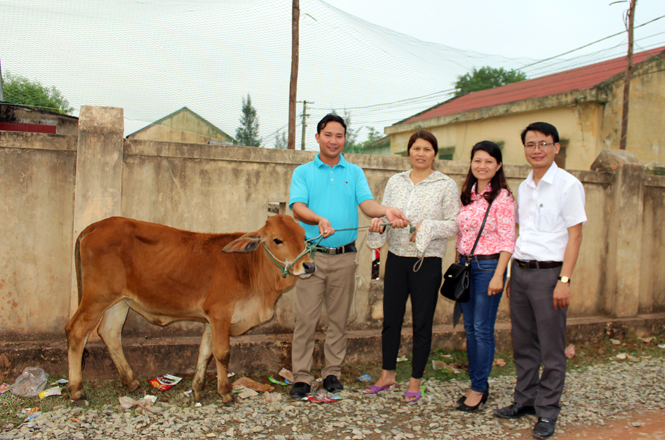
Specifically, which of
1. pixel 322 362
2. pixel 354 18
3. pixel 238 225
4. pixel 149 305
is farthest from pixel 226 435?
pixel 354 18

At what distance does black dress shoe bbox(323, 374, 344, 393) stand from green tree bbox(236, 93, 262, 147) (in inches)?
248

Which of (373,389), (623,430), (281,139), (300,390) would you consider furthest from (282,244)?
(281,139)

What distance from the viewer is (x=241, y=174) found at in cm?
453

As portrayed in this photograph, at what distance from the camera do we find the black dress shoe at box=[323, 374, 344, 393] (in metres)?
3.88

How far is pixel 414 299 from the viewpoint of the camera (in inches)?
144

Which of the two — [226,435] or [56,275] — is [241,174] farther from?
[226,435]

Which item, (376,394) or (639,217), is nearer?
(376,394)

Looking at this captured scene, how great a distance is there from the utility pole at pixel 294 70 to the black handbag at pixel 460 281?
4.52 metres

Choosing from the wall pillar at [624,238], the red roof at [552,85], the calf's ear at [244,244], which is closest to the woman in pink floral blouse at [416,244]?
the calf's ear at [244,244]

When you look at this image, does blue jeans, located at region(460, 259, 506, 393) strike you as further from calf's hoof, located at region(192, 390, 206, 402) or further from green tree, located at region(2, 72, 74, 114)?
green tree, located at region(2, 72, 74, 114)

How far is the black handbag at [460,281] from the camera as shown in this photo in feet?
11.4

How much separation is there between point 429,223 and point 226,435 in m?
2.00

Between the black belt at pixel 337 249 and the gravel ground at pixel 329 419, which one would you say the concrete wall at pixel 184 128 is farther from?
the gravel ground at pixel 329 419

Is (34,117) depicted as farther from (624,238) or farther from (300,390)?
(624,238)
